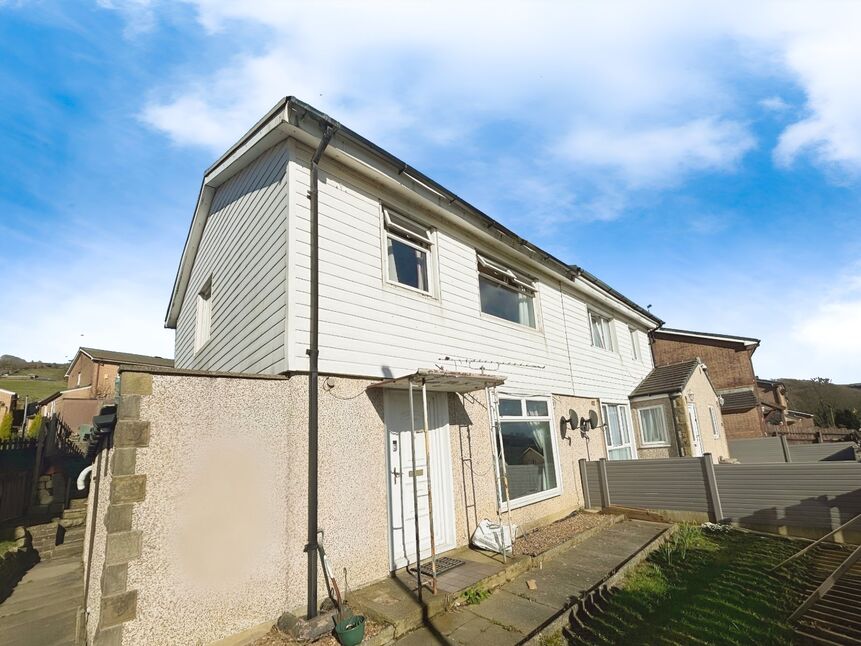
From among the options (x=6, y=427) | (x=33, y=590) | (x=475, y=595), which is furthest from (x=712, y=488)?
(x=6, y=427)

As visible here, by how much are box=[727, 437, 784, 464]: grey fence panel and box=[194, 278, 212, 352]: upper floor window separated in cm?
2072

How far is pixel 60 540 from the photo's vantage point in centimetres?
1107

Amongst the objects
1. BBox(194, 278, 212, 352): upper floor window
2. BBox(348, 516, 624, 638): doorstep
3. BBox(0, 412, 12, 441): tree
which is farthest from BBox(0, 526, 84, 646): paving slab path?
BBox(0, 412, 12, 441): tree

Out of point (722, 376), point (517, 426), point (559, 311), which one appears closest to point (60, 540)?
point (517, 426)

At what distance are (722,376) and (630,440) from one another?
13525 mm

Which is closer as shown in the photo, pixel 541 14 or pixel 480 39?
pixel 541 14

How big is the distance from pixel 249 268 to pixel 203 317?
342cm

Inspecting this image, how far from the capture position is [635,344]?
51.1ft

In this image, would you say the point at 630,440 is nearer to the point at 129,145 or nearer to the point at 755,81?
the point at 755,81

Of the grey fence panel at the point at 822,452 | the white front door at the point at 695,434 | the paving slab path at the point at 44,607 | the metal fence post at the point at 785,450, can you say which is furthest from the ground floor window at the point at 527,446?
the grey fence panel at the point at 822,452

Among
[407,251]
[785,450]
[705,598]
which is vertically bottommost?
[705,598]

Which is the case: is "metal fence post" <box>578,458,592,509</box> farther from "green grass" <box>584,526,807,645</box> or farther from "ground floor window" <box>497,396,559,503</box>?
"green grass" <box>584,526,807,645</box>

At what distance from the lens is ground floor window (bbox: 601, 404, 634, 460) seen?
11566mm

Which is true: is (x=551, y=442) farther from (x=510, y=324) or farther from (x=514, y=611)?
(x=514, y=611)
